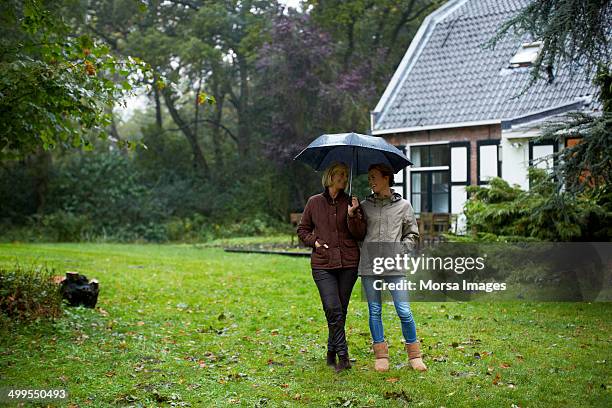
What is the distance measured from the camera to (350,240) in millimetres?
6527

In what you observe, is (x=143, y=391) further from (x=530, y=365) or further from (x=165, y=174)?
(x=165, y=174)

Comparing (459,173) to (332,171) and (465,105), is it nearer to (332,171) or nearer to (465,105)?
(465,105)

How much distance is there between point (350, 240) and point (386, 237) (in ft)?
1.12

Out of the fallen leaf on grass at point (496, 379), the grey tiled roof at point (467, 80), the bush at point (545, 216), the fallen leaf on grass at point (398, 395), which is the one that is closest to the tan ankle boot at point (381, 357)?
the fallen leaf on grass at point (398, 395)

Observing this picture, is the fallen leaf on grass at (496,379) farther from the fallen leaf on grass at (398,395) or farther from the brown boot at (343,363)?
the brown boot at (343,363)

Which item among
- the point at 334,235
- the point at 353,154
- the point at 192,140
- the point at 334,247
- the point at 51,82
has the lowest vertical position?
the point at 334,247

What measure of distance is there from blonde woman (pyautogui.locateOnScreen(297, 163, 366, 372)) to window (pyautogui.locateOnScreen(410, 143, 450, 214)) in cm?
1192

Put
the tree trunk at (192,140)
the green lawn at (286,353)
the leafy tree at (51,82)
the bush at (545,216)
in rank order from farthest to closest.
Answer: the tree trunk at (192,140), the bush at (545,216), the leafy tree at (51,82), the green lawn at (286,353)

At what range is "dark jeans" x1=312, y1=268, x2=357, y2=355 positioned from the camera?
6512mm

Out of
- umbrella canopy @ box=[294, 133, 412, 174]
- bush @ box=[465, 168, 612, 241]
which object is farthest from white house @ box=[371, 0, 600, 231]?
umbrella canopy @ box=[294, 133, 412, 174]

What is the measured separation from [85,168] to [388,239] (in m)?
23.3

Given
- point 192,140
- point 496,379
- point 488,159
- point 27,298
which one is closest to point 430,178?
point 488,159

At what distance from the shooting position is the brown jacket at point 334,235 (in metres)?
6.48

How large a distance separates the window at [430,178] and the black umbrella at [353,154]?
454 inches
